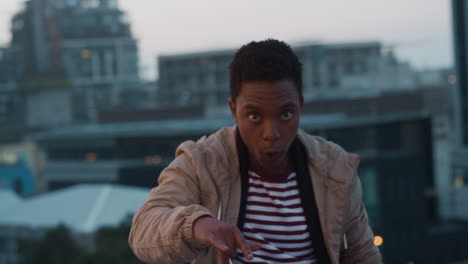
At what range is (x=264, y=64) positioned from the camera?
1.60 meters

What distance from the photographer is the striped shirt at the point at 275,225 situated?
1.73 metres

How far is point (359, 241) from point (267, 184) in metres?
0.28

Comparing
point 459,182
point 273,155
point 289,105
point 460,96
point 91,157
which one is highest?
point 289,105

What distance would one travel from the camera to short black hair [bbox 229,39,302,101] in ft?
5.22

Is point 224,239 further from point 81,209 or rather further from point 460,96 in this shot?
point 460,96

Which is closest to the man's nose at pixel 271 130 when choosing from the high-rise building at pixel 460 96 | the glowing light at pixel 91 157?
the high-rise building at pixel 460 96

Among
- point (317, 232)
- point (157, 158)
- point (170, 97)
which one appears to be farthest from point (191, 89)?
point (317, 232)

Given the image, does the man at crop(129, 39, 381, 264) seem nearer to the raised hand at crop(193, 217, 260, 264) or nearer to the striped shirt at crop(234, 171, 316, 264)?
the striped shirt at crop(234, 171, 316, 264)

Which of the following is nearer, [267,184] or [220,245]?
[220,245]

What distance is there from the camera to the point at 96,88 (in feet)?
225

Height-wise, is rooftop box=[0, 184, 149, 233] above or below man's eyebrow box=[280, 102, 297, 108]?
below

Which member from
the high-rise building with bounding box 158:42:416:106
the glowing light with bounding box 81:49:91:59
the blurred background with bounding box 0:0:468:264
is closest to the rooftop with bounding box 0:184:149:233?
the blurred background with bounding box 0:0:468:264

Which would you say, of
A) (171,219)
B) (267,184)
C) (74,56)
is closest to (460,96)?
(267,184)

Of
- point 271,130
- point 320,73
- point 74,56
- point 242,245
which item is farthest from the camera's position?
point 74,56
